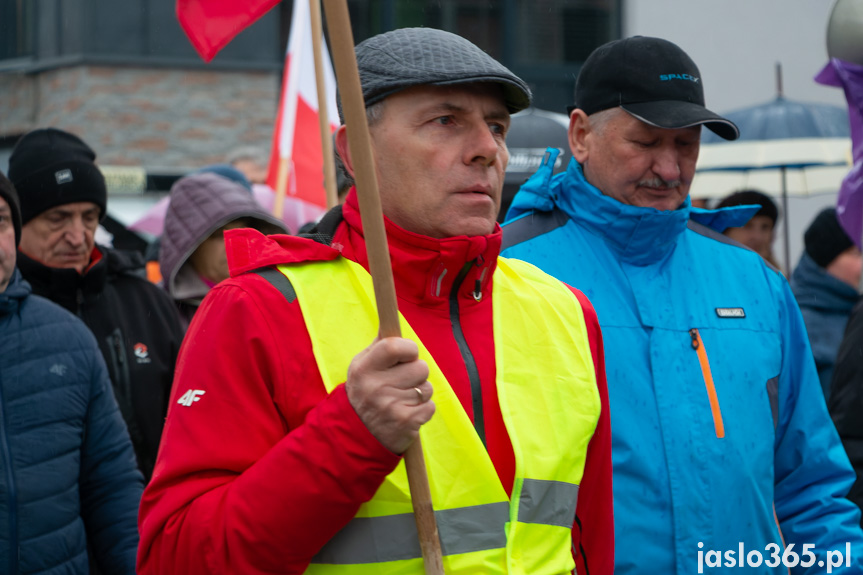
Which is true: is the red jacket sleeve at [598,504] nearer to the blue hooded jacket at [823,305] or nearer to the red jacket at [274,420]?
the red jacket at [274,420]

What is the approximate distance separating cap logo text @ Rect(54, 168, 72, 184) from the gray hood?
0.85 m

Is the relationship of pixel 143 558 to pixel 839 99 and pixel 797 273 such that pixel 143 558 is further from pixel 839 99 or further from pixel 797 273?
pixel 839 99

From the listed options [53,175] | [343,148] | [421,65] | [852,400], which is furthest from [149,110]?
[421,65]

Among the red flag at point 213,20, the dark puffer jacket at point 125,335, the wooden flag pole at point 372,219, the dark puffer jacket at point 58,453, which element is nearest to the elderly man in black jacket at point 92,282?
the dark puffer jacket at point 125,335

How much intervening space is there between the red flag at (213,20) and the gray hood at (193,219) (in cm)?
185

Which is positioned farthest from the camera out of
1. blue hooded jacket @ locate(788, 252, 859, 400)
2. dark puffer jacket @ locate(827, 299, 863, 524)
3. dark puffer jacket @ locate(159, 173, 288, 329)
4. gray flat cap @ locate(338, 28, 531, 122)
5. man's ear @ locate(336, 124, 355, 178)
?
blue hooded jacket @ locate(788, 252, 859, 400)

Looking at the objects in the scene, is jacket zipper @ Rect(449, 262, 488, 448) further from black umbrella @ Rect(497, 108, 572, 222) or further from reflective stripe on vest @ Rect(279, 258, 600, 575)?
black umbrella @ Rect(497, 108, 572, 222)

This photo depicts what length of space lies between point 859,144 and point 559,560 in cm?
305

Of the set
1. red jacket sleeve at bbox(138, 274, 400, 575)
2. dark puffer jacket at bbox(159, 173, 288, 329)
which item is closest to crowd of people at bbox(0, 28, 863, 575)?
red jacket sleeve at bbox(138, 274, 400, 575)

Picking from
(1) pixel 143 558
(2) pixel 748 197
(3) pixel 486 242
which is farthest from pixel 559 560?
(2) pixel 748 197

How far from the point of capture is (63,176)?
420cm

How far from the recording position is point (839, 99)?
16.5m

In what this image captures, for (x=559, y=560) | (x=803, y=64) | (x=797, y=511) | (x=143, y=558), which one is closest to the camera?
(x=143, y=558)

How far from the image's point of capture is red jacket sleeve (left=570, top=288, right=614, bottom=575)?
2.24 metres
